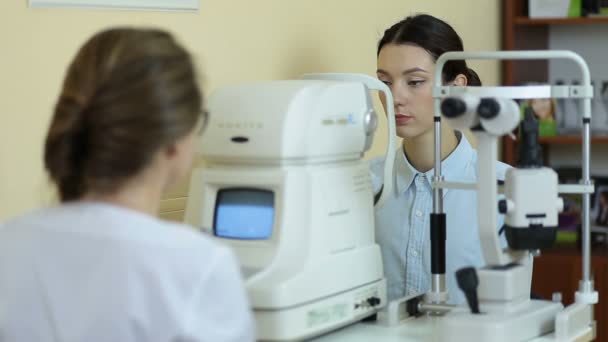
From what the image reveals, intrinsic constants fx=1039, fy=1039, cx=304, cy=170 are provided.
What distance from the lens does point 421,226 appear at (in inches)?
98.0

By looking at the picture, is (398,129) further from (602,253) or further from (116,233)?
(602,253)

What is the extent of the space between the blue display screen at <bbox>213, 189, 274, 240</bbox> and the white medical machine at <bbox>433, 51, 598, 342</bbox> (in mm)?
362

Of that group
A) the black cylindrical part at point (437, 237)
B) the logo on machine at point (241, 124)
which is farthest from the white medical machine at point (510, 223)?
the logo on machine at point (241, 124)

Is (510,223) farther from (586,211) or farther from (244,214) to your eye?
(244,214)

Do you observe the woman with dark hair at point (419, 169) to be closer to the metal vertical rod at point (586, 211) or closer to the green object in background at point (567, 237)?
the metal vertical rod at point (586, 211)

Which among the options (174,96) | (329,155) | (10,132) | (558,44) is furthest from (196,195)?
(558,44)

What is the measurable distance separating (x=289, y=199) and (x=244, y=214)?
0.39 ft

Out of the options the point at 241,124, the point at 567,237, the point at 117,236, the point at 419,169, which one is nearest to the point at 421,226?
the point at 419,169

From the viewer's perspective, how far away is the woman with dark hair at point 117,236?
1.34 metres

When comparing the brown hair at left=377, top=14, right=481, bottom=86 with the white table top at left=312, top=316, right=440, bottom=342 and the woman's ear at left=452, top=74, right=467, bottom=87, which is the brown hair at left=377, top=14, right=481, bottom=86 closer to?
the woman's ear at left=452, top=74, right=467, bottom=87

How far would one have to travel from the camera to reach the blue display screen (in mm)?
1914

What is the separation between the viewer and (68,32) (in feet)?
6.99

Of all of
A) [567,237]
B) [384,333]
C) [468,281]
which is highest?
[468,281]

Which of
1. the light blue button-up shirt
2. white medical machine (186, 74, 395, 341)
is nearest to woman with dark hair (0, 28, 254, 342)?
white medical machine (186, 74, 395, 341)
